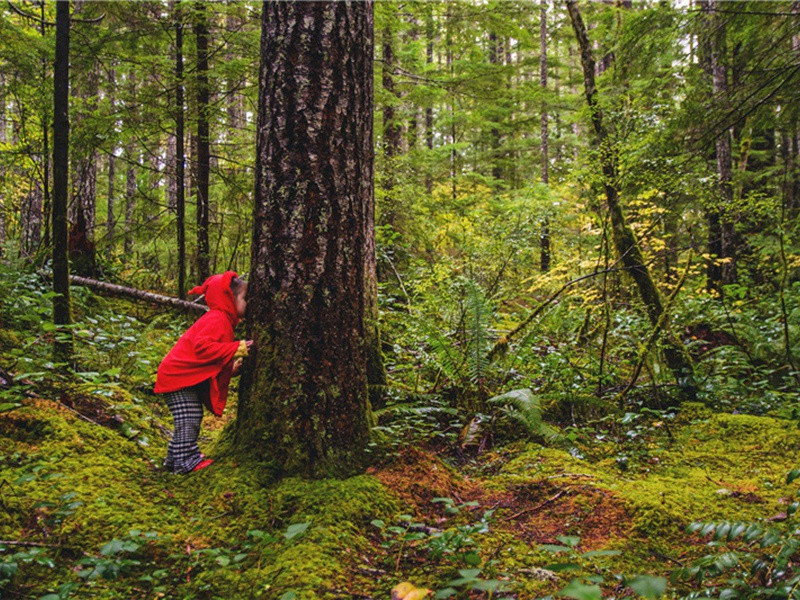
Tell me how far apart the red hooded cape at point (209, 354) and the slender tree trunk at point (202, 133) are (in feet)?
13.8

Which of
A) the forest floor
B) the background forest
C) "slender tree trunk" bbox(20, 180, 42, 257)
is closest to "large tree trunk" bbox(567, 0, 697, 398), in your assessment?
the background forest

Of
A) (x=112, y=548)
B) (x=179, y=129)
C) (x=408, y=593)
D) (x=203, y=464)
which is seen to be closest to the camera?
(x=408, y=593)

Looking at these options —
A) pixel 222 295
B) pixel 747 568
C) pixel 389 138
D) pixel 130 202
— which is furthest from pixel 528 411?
pixel 130 202

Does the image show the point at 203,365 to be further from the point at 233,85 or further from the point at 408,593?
the point at 233,85

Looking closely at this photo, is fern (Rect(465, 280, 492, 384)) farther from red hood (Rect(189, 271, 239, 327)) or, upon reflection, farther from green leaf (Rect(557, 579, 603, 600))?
green leaf (Rect(557, 579, 603, 600))

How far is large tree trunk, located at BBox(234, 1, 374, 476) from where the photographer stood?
9.52ft

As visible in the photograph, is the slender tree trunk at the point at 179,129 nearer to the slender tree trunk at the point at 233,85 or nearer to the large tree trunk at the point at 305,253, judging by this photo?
the slender tree trunk at the point at 233,85

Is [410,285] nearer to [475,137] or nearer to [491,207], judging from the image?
[491,207]

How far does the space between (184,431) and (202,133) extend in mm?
5585

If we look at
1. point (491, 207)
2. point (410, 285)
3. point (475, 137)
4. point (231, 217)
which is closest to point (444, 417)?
point (410, 285)

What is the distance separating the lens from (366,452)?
305 centimetres

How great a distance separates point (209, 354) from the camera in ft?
10.9

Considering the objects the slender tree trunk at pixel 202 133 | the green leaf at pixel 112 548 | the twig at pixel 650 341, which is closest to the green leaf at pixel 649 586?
the green leaf at pixel 112 548

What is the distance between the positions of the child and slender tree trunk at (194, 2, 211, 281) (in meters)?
4.20
